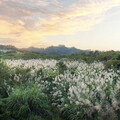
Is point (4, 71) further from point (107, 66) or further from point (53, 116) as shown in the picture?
point (107, 66)

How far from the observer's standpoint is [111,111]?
5504 mm

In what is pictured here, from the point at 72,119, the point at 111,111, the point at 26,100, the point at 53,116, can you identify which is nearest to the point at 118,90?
the point at 111,111

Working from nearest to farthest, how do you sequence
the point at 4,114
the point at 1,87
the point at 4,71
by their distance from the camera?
the point at 4,114 < the point at 1,87 < the point at 4,71

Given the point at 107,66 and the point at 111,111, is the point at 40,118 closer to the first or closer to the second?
the point at 111,111

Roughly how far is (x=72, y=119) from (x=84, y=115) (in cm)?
51

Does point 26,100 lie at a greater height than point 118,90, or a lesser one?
lesser

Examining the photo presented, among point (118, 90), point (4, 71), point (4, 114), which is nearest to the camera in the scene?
point (4, 114)

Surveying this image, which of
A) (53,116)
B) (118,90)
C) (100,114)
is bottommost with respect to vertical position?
(53,116)

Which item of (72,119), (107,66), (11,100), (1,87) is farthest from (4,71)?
(107,66)

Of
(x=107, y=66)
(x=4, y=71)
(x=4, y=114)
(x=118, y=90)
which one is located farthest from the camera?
(x=107, y=66)

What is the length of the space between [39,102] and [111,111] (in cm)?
288

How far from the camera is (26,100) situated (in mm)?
6320

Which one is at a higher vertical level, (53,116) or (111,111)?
(111,111)

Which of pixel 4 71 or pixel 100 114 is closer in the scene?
pixel 100 114
